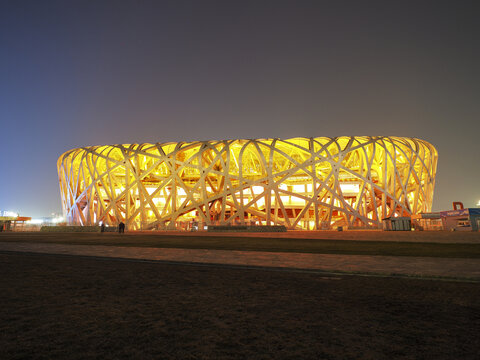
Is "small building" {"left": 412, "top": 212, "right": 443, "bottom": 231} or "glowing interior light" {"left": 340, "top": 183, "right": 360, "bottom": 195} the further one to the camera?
"glowing interior light" {"left": 340, "top": 183, "right": 360, "bottom": 195}

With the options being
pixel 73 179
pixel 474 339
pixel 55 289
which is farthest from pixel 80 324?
pixel 73 179

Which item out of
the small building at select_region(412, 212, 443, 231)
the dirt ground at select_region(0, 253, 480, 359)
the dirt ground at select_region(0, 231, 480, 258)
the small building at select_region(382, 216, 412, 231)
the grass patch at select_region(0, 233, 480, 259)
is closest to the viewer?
the dirt ground at select_region(0, 253, 480, 359)

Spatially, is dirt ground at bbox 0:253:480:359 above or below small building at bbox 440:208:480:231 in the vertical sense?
above

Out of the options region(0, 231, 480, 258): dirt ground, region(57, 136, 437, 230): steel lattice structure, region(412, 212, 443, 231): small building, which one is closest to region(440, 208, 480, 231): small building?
region(412, 212, 443, 231): small building

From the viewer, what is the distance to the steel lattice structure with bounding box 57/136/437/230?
35.5m

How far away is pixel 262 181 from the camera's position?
36188 millimetres

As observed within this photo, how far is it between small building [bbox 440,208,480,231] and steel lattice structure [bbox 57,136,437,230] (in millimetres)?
8878

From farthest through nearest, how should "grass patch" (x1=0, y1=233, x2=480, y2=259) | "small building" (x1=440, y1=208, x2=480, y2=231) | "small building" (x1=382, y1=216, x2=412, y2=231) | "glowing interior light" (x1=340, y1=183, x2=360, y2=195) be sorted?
1. "glowing interior light" (x1=340, y1=183, x2=360, y2=195)
2. "small building" (x1=382, y1=216, x2=412, y2=231)
3. "small building" (x1=440, y1=208, x2=480, y2=231)
4. "grass patch" (x1=0, y1=233, x2=480, y2=259)

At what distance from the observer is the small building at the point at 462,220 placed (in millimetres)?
22625

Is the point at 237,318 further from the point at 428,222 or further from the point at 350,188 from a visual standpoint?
the point at 350,188

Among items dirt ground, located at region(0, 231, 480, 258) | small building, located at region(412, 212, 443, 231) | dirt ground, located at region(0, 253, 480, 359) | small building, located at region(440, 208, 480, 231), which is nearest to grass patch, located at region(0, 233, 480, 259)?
dirt ground, located at region(0, 231, 480, 258)

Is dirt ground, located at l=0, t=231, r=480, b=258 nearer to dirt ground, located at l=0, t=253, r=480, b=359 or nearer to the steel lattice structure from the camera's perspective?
dirt ground, located at l=0, t=253, r=480, b=359

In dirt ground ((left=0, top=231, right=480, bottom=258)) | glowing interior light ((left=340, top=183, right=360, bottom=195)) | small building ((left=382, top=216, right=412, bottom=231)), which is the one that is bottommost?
small building ((left=382, top=216, right=412, bottom=231))

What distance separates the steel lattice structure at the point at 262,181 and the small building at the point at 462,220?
8.88 m
